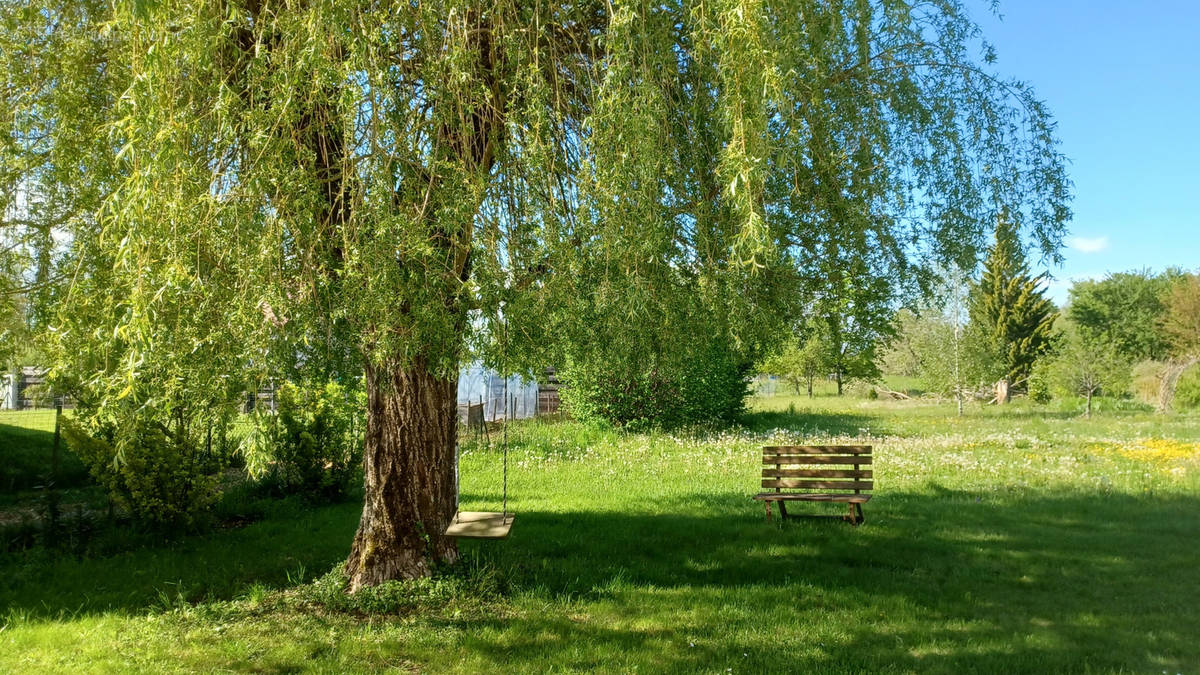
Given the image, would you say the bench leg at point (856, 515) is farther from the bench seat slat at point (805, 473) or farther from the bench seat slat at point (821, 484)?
Answer: the bench seat slat at point (805, 473)

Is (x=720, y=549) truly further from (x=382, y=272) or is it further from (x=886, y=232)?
(x=382, y=272)

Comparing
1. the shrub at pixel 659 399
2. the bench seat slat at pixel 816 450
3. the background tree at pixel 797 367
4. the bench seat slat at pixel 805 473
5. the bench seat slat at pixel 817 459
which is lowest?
the bench seat slat at pixel 805 473

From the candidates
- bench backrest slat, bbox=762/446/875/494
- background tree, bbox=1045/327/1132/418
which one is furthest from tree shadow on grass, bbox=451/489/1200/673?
background tree, bbox=1045/327/1132/418

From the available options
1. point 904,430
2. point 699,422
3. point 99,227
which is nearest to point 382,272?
point 99,227

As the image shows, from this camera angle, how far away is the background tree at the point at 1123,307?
3928 centimetres

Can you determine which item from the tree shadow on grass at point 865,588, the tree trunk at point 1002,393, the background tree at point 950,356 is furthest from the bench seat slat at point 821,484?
the tree trunk at point 1002,393

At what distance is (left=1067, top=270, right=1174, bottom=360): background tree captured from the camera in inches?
1547

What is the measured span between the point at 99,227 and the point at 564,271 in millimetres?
3760

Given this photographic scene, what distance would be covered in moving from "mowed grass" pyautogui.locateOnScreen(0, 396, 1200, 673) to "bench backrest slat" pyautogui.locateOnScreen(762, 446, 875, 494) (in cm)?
45

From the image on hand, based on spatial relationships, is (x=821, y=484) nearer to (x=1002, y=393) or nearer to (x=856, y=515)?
(x=856, y=515)

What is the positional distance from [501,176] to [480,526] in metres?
2.51

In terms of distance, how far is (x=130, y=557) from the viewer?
7266 mm

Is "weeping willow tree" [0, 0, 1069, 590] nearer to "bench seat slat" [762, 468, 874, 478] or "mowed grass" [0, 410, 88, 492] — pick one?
"bench seat slat" [762, 468, 874, 478]

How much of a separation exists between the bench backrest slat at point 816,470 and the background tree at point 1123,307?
119 feet
